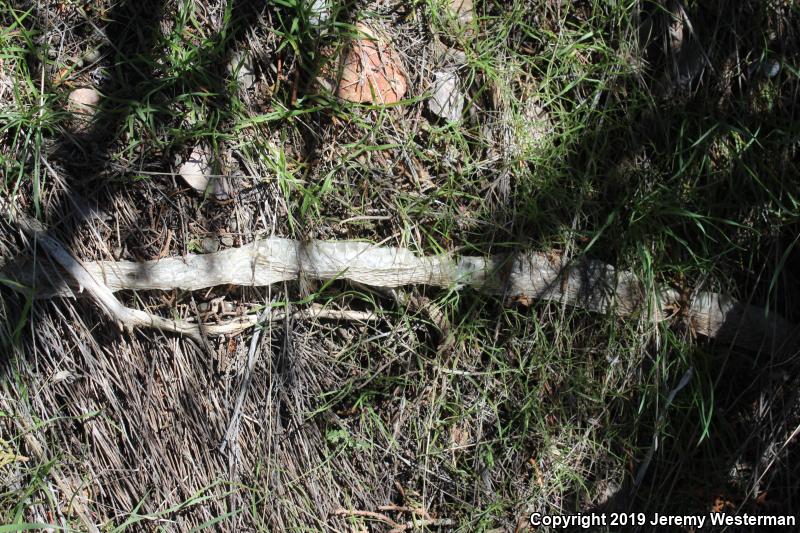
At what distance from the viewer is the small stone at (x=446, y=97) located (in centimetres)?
218

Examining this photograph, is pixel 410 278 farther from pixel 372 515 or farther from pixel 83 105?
pixel 83 105

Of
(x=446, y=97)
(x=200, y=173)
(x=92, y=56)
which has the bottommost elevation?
(x=200, y=173)

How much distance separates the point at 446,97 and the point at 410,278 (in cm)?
62

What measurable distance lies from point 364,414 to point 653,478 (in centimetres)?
97

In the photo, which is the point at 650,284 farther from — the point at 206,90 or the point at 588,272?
the point at 206,90

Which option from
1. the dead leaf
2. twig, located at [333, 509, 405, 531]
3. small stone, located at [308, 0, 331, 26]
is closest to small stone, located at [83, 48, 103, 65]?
the dead leaf

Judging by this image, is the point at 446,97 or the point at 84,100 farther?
the point at 446,97

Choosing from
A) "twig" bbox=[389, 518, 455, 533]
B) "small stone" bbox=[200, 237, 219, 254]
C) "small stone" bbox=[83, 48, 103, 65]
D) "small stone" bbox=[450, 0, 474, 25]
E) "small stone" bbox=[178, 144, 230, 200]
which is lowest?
"twig" bbox=[389, 518, 455, 533]

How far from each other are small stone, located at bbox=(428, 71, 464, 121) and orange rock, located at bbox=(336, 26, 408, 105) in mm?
104

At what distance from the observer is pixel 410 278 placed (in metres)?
2.08

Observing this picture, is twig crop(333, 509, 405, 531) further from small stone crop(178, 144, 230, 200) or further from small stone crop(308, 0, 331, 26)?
small stone crop(308, 0, 331, 26)

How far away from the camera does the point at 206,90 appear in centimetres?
207

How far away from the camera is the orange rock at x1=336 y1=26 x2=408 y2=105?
2.11 meters

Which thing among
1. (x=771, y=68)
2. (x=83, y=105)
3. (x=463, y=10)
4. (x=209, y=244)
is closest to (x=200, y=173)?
(x=209, y=244)
